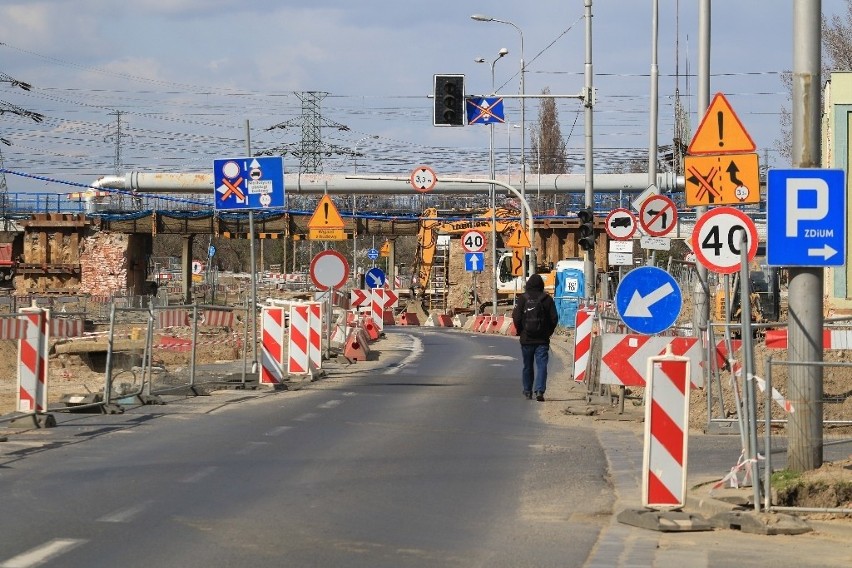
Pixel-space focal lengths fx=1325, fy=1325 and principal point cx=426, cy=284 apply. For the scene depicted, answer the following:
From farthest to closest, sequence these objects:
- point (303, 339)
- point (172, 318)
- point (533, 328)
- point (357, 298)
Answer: point (357, 298) < point (303, 339) < point (172, 318) < point (533, 328)

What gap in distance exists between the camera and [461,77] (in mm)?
29344

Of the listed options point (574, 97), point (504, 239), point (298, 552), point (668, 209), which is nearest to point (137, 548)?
point (298, 552)

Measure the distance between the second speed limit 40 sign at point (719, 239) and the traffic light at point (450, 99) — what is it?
16.1m

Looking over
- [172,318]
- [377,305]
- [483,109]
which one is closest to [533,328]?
[172,318]

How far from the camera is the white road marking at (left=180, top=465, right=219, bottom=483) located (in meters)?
10.8

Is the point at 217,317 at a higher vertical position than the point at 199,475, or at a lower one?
higher

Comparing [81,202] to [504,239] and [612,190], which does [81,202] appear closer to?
[504,239]

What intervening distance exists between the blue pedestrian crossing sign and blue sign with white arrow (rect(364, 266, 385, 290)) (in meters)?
8.96

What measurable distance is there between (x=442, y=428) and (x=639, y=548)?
22.6ft

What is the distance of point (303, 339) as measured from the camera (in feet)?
73.3

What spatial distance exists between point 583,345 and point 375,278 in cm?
2046

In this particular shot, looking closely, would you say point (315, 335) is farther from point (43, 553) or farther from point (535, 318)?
point (43, 553)

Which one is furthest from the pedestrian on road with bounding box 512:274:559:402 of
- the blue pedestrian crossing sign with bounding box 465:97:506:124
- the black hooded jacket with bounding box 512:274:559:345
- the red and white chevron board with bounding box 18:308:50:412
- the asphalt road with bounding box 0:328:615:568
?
the blue pedestrian crossing sign with bounding box 465:97:506:124

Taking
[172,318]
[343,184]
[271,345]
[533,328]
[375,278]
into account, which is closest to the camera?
[533,328]
